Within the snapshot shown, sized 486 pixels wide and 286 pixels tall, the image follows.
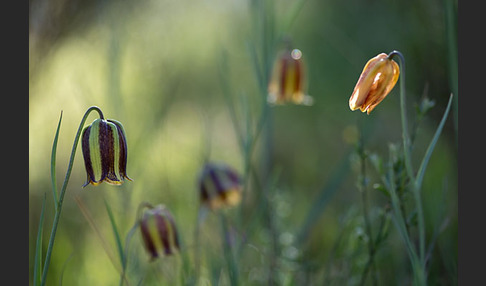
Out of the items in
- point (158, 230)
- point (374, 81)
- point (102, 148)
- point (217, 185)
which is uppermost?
point (374, 81)

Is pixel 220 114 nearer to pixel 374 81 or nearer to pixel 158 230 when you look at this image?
pixel 158 230

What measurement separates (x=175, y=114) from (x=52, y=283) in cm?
189

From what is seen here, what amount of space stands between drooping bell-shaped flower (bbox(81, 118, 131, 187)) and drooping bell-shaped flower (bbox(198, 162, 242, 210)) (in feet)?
2.36

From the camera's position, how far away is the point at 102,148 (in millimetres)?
1206

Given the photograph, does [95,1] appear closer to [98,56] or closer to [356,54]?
A: [98,56]

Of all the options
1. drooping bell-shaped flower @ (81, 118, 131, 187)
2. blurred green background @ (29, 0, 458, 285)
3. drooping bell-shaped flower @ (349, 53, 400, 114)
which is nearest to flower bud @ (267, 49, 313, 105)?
blurred green background @ (29, 0, 458, 285)

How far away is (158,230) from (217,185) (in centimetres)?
37

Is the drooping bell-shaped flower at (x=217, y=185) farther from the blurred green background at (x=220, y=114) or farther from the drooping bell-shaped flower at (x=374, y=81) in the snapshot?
the drooping bell-shaped flower at (x=374, y=81)

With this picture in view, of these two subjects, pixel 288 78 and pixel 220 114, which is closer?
pixel 288 78

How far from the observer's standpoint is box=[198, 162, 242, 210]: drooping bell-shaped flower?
6.37 feet

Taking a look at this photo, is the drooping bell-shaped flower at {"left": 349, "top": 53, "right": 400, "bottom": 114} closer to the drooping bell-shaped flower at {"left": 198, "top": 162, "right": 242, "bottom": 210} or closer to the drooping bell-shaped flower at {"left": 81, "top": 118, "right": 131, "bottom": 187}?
the drooping bell-shaped flower at {"left": 81, "top": 118, "right": 131, "bottom": 187}

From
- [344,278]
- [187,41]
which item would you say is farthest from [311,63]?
[344,278]

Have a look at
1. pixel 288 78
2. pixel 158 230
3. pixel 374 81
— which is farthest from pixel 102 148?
pixel 288 78

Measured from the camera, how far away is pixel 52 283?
83.4 inches
